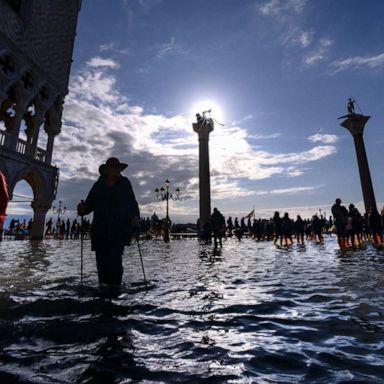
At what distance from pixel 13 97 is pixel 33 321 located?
73.6 ft

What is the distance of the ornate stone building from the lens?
56.3ft

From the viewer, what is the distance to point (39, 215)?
69.5ft

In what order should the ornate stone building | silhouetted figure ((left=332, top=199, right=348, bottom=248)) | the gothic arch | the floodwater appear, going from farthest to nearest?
1. the gothic arch
2. the ornate stone building
3. silhouetted figure ((left=332, top=199, right=348, bottom=248))
4. the floodwater

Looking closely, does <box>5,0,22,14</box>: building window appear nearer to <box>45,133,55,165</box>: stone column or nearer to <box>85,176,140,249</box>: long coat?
<box>45,133,55,165</box>: stone column

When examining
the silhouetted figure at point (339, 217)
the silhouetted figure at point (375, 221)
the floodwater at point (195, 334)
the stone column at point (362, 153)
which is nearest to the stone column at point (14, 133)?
the floodwater at point (195, 334)

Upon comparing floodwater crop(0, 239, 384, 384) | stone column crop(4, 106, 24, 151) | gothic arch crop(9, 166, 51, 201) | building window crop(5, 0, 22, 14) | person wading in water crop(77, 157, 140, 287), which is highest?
building window crop(5, 0, 22, 14)

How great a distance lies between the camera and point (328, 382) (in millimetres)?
1494

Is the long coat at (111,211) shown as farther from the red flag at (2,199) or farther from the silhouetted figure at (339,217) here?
the silhouetted figure at (339,217)

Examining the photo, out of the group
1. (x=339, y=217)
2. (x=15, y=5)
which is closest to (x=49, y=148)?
(x=15, y=5)

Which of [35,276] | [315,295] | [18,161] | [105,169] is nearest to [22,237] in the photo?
[18,161]

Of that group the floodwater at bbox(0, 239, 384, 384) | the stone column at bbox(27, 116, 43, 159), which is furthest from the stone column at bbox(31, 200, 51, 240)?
the floodwater at bbox(0, 239, 384, 384)

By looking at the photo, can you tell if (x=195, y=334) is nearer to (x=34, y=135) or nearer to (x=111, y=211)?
(x=111, y=211)

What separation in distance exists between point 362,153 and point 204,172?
72.0ft

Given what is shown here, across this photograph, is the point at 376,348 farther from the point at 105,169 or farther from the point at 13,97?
the point at 13,97
